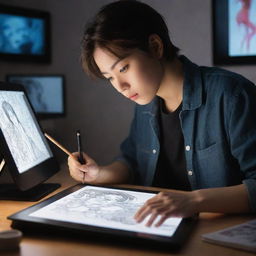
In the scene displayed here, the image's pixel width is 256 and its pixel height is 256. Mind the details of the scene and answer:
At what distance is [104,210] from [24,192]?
1.27ft

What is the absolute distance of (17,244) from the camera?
0.79m

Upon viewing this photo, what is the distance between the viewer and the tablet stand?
1186 millimetres

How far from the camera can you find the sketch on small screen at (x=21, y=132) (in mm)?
1129

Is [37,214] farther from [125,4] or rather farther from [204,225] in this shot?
[125,4]

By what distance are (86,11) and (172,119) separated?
→ 115 cm

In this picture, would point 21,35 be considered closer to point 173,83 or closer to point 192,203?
point 173,83

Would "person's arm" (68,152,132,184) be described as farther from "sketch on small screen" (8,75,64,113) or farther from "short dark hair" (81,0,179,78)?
"sketch on small screen" (8,75,64,113)

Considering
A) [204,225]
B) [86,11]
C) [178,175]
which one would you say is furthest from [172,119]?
[86,11]

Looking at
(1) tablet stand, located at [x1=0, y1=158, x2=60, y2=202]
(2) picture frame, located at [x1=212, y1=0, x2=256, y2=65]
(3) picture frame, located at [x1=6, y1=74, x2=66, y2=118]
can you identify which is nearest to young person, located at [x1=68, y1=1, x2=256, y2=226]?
(1) tablet stand, located at [x1=0, y1=158, x2=60, y2=202]

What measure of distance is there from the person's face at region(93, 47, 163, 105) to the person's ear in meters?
0.02

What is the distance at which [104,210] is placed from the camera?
0.95m

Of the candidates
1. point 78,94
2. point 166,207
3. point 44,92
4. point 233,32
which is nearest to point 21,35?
point 44,92

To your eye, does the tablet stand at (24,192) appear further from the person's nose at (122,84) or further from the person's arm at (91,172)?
the person's nose at (122,84)

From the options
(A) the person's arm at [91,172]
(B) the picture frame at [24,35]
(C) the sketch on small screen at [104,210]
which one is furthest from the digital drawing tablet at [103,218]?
(B) the picture frame at [24,35]
